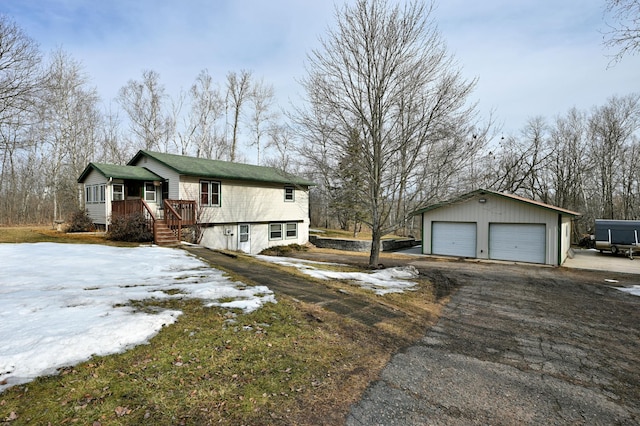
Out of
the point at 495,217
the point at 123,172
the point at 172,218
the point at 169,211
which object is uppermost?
the point at 123,172

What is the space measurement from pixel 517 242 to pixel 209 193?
17.1m

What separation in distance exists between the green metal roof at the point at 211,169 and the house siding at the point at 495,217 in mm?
8616

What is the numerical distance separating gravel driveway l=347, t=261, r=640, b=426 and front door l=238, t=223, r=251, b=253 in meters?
14.0

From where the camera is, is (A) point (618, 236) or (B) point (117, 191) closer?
(B) point (117, 191)

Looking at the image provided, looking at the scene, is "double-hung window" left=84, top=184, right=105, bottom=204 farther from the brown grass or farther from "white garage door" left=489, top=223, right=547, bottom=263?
"white garage door" left=489, top=223, right=547, bottom=263

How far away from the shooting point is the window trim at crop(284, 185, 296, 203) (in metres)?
21.6

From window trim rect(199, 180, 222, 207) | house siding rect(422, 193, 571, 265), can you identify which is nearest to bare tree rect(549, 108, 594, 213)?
house siding rect(422, 193, 571, 265)

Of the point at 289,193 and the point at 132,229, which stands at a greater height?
the point at 289,193

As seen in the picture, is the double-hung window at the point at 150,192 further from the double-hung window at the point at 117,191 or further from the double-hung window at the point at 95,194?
the double-hung window at the point at 95,194

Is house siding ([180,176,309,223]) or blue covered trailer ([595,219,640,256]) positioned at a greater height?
house siding ([180,176,309,223])

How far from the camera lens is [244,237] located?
765 inches

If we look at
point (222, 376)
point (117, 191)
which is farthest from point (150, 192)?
point (222, 376)

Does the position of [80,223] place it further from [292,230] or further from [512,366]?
[512,366]

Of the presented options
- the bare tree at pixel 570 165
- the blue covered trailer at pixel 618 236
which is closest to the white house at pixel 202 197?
the blue covered trailer at pixel 618 236
